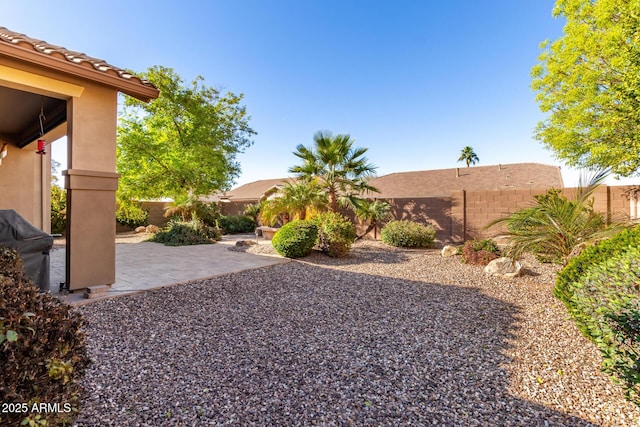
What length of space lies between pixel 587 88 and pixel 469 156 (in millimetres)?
26411

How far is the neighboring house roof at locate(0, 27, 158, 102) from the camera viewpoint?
11.2ft

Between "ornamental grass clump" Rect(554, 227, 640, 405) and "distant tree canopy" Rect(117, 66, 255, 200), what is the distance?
511 inches

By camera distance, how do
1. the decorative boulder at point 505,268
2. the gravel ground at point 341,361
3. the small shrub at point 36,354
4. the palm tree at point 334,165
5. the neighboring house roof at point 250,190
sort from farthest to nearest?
the neighboring house roof at point 250,190, the palm tree at point 334,165, the decorative boulder at point 505,268, the gravel ground at point 341,361, the small shrub at point 36,354

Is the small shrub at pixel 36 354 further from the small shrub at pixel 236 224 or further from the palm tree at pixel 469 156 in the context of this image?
the palm tree at pixel 469 156

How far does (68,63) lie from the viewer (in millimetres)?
3754

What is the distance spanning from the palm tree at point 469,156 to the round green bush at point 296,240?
34.7 m

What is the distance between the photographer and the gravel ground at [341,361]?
2.08 metres

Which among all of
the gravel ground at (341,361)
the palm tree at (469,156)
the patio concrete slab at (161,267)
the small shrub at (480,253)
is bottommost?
the gravel ground at (341,361)

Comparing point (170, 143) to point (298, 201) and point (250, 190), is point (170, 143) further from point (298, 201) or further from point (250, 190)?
point (250, 190)

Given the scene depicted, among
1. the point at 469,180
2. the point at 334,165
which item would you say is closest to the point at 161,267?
the point at 334,165

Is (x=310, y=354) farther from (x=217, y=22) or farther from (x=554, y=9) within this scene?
(x=554, y=9)

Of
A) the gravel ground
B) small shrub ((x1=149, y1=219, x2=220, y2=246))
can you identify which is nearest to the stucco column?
the gravel ground

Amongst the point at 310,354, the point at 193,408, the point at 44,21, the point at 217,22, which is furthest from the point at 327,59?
the point at 193,408

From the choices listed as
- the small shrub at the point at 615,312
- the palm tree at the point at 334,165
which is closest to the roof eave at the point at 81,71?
the small shrub at the point at 615,312
